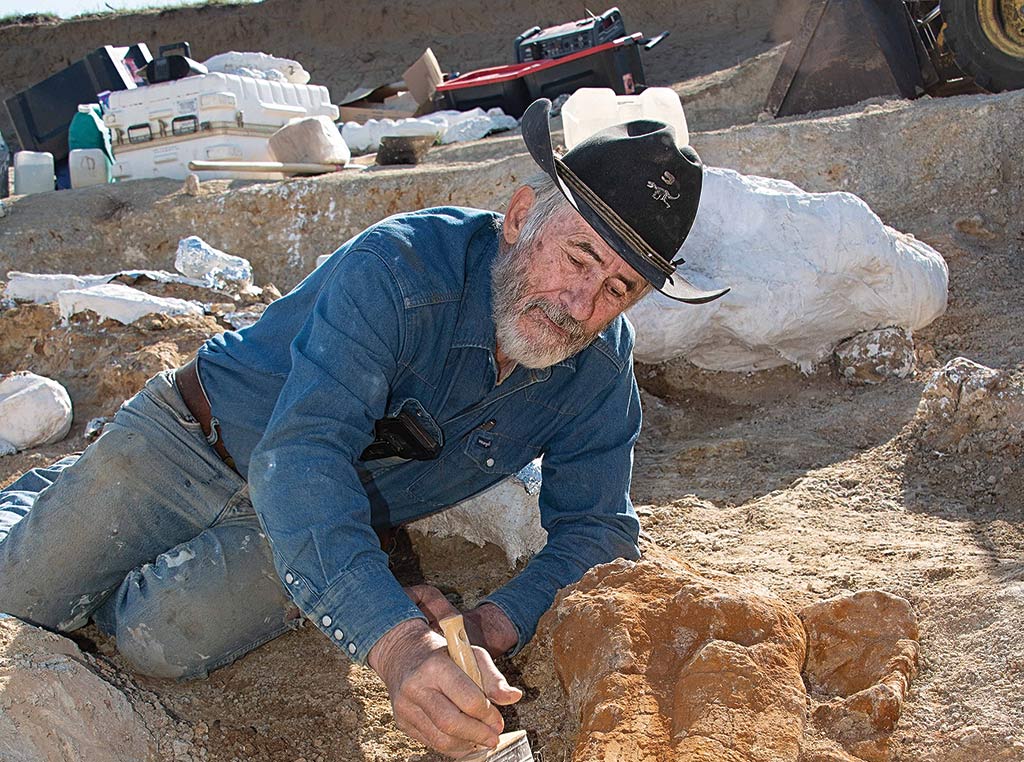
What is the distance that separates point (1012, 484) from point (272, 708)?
1.97 metres

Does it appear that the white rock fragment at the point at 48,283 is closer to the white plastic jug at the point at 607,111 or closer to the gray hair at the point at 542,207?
the white plastic jug at the point at 607,111

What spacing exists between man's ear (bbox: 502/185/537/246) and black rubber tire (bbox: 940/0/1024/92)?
13.8ft

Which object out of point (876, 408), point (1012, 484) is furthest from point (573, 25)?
point (1012, 484)

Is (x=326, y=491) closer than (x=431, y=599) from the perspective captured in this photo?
Yes

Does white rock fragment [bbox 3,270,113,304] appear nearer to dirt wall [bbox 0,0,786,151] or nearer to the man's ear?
the man's ear

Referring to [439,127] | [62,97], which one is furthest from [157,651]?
[62,97]

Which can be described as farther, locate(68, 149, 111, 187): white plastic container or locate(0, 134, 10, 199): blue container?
locate(0, 134, 10, 199): blue container

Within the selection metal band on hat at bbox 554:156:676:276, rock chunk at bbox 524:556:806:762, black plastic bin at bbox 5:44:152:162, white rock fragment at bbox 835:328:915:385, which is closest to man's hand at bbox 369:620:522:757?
rock chunk at bbox 524:556:806:762

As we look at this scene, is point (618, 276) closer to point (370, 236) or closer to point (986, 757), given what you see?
point (370, 236)

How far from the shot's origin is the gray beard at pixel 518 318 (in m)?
1.96

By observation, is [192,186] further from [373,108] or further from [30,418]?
[373,108]

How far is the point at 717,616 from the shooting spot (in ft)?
5.67

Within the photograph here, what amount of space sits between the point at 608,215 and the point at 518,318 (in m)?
0.28

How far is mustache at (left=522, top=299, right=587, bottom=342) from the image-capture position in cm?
195
